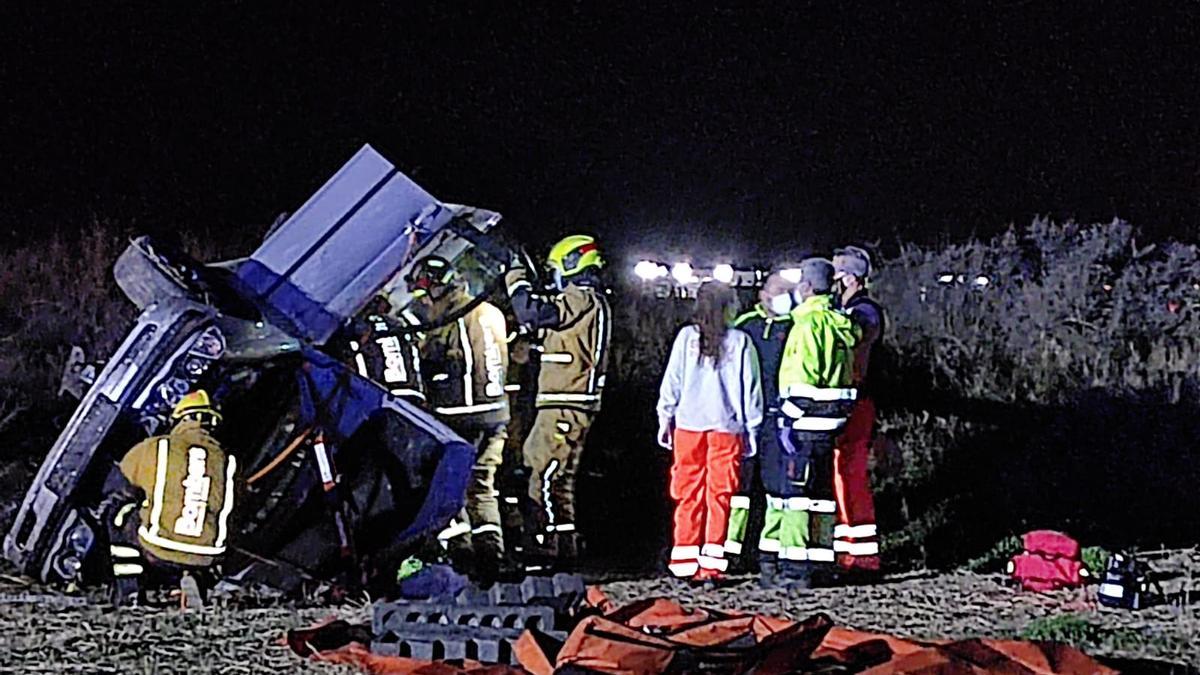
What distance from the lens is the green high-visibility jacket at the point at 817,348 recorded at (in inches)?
275

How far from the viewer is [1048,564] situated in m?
7.23

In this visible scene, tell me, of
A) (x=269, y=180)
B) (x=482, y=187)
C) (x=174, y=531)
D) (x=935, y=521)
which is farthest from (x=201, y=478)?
(x=935, y=521)

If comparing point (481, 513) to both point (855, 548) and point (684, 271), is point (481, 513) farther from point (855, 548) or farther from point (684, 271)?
point (684, 271)

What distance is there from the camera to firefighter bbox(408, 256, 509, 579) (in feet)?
23.3

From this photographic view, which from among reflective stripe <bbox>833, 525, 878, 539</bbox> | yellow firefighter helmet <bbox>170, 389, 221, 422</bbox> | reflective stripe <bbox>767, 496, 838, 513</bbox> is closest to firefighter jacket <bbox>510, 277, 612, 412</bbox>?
reflective stripe <bbox>767, 496, 838, 513</bbox>

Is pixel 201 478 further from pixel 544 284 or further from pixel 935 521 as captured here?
pixel 935 521

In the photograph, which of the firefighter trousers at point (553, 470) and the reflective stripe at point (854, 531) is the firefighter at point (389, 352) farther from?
the reflective stripe at point (854, 531)

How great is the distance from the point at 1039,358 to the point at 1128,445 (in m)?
1.01

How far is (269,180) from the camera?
27.4ft

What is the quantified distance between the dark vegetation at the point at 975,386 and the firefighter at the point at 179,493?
1.80m

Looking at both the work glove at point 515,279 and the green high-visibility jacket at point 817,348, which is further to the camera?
the work glove at point 515,279

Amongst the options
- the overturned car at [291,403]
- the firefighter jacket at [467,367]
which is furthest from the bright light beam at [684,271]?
the overturned car at [291,403]

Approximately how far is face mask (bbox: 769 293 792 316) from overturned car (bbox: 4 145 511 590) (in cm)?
151

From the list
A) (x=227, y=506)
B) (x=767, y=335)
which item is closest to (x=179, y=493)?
(x=227, y=506)
